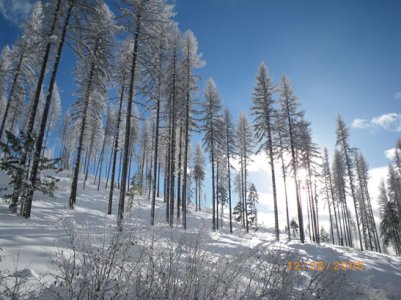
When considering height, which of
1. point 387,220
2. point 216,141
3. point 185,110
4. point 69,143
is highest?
point 69,143

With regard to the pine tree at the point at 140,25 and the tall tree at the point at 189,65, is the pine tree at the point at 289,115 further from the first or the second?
the pine tree at the point at 140,25

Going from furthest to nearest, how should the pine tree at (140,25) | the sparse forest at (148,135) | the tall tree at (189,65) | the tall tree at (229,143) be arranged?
the tall tree at (229,143) < the tall tree at (189,65) < the pine tree at (140,25) < the sparse forest at (148,135)

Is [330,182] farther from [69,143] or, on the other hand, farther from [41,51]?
[69,143]

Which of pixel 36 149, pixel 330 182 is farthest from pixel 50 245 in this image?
pixel 330 182

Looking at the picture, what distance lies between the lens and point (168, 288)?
3.22 metres

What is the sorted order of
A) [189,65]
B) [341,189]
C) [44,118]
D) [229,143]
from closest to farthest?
[44,118] → [189,65] → [229,143] → [341,189]

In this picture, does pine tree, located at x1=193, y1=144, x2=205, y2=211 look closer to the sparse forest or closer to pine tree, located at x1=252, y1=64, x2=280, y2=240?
the sparse forest

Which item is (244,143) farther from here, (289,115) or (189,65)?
(189,65)

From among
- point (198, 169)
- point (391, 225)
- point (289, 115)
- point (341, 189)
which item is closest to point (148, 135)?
point (198, 169)

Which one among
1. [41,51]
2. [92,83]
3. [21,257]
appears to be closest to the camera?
[21,257]

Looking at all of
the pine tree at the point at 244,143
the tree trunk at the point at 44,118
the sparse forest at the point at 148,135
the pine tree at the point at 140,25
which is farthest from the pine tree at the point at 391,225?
the tree trunk at the point at 44,118

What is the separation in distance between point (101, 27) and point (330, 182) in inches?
1502

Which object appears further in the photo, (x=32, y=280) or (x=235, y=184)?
(x=235, y=184)

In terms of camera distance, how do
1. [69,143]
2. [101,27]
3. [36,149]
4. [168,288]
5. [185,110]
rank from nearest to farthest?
[168,288]
[36,149]
[101,27]
[185,110]
[69,143]
